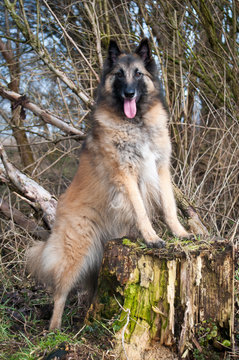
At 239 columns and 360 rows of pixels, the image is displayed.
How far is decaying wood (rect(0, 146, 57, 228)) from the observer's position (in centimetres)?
428

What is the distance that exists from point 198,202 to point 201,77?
1.67m

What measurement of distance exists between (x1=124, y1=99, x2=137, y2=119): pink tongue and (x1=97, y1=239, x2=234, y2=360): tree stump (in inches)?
49.5

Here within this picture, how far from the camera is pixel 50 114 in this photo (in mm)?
4738

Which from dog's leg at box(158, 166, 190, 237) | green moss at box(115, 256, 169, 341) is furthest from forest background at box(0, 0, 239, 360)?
green moss at box(115, 256, 169, 341)

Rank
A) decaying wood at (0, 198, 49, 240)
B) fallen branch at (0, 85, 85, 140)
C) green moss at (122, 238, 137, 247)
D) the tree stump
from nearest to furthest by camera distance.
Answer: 1. the tree stump
2. green moss at (122, 238, 137, 247)
3. decaying wood at (0, 198, 49, 240)
4. fallen branch at (0, 85, 85, 140)

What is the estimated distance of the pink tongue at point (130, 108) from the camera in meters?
3.10

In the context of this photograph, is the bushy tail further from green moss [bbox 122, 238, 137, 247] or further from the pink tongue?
the pink tongue

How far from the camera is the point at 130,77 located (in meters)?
3.11

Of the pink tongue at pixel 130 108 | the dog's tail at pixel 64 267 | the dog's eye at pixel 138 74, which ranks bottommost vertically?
the dog's tail at pixel 64 267

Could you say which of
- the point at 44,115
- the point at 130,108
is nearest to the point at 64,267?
the point at 130,108

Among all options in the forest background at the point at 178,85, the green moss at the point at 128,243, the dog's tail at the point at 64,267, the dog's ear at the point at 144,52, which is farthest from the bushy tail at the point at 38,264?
the dog's ear at the point at 144,52

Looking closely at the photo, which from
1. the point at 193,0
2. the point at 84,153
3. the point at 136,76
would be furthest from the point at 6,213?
the point at 193,0

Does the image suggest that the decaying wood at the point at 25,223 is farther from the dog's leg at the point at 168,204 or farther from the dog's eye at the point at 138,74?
the dog's eye at the point at 138,74

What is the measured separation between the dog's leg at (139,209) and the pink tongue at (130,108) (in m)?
0.54
